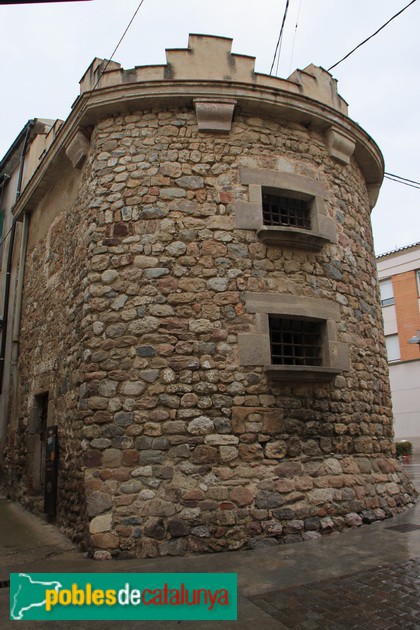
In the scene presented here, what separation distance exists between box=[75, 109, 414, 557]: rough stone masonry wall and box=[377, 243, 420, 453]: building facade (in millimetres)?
15138

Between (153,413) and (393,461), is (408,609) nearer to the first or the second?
(153,413)

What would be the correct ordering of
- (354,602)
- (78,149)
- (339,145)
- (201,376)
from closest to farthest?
1. (354,602)
2. (201,376)
3. (78,149)
4. (339,145)

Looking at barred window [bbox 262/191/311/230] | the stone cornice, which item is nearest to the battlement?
the stone cornice

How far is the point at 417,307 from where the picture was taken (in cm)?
2136

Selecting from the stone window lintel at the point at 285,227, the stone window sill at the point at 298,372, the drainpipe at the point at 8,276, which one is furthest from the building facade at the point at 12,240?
the stone window sill at the point at 298,372

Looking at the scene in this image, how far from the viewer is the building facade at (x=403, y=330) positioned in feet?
68.4

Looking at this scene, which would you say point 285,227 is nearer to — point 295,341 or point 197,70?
point 295,341

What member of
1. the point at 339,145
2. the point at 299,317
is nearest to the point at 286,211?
the point at 339,145

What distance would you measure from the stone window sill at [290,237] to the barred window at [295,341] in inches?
39.5

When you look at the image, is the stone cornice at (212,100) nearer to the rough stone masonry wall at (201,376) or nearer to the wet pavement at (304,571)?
the rough stone masonry wall at (201,376)

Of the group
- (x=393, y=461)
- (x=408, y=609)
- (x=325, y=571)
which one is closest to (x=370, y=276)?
(x=393, y=461)

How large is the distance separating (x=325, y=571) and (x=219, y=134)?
17.6 feet

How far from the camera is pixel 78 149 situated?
6.93 m

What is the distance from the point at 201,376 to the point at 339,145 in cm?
428
